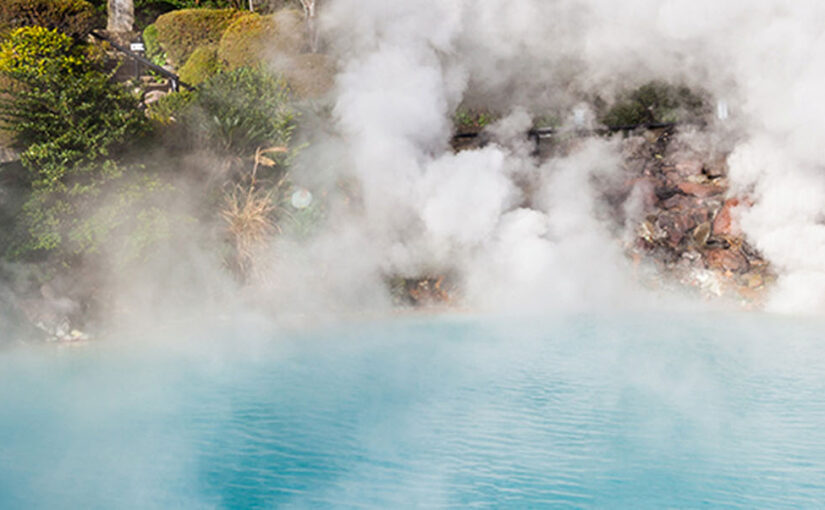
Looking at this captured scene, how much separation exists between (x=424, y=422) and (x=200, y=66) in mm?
10896

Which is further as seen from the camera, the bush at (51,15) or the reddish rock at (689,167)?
the bush at (51,15)

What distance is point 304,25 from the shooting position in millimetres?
15102

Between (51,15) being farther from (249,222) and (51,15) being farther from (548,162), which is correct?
(548,162)

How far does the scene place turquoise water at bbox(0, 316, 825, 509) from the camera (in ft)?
15.8

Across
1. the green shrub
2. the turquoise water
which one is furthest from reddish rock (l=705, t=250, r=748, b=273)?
the green shrub

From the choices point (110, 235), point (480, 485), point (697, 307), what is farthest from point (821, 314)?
point (110, 235)

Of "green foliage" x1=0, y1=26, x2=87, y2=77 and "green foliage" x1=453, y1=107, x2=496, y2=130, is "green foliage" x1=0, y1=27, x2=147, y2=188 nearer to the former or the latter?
"green foliage" x1=0, y1=26, x2=87, y2=77

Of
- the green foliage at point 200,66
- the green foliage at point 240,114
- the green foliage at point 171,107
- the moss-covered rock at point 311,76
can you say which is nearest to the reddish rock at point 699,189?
the moss-covered rock at point 311,76

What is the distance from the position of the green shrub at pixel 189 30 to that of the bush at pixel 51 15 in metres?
3.26

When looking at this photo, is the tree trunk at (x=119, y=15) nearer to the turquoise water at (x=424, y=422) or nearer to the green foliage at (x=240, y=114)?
the green foliage at (x=240, y=114)

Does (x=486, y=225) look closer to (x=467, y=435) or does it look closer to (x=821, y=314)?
(x=821, y=314)

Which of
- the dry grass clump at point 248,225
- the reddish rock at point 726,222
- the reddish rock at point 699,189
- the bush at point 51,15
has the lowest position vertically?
the dry grass clump at point 248,225

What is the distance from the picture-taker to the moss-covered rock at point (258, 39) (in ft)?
48.1

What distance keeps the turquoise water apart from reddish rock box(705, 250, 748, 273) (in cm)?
225
